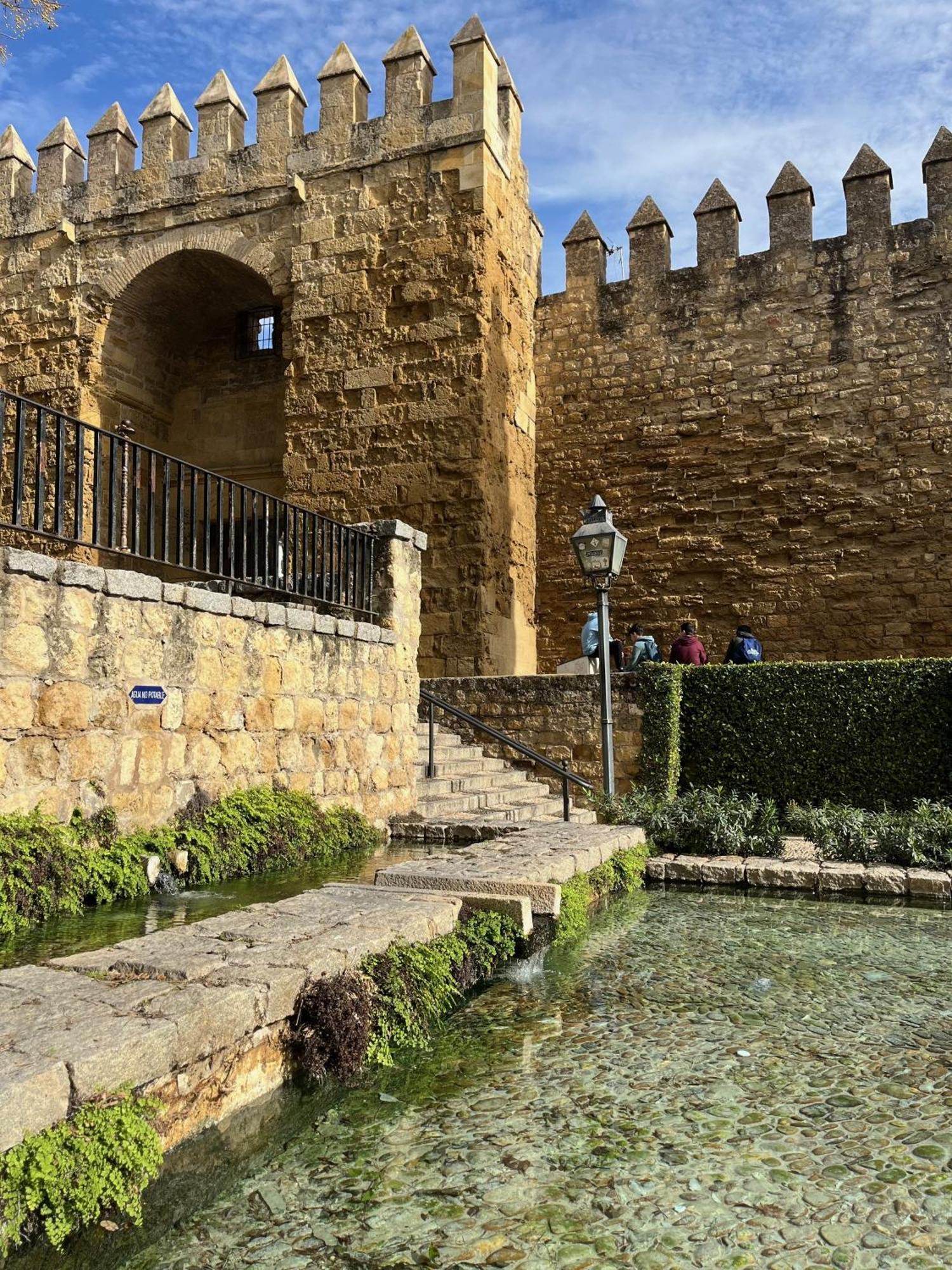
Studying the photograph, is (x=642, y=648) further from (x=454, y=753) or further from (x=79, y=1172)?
(x=79, y=1172)

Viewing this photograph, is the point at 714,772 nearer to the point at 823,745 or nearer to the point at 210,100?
the point at 823,745

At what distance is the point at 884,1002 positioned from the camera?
3.99m

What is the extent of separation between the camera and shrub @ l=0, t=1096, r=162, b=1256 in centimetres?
199

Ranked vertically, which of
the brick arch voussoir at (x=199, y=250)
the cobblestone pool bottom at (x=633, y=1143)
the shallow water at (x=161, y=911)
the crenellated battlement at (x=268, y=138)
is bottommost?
the cobblestone pool bottom at (x=633, y=1143)

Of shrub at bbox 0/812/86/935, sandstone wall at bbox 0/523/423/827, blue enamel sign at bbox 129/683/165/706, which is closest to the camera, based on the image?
shrub at bbox 0/812/86/935

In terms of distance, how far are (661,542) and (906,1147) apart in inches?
470

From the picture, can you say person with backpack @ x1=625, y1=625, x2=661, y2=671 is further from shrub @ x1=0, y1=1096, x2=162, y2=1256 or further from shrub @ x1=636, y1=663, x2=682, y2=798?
shrub @ x1=0, y1=1096, x2=162, y2=1256

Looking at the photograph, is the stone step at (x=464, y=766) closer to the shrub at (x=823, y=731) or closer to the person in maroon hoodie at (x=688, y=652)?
the shrub at (x=823, y=731)

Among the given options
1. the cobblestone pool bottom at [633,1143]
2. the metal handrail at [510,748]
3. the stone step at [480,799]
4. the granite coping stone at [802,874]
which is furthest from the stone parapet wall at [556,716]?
the cobblestone pool bottom at [633,1143]

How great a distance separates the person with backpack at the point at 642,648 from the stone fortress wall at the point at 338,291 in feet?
5.31

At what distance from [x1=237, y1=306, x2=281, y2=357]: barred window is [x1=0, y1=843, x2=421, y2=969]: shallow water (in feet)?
36.4

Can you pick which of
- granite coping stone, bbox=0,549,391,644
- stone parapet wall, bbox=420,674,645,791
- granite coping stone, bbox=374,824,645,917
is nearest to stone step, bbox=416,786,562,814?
stone parapet wall, bbox=420,674,645,791

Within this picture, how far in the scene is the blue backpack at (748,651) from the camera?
37.9ft

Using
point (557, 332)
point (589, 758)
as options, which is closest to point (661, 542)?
point (557, 332)
